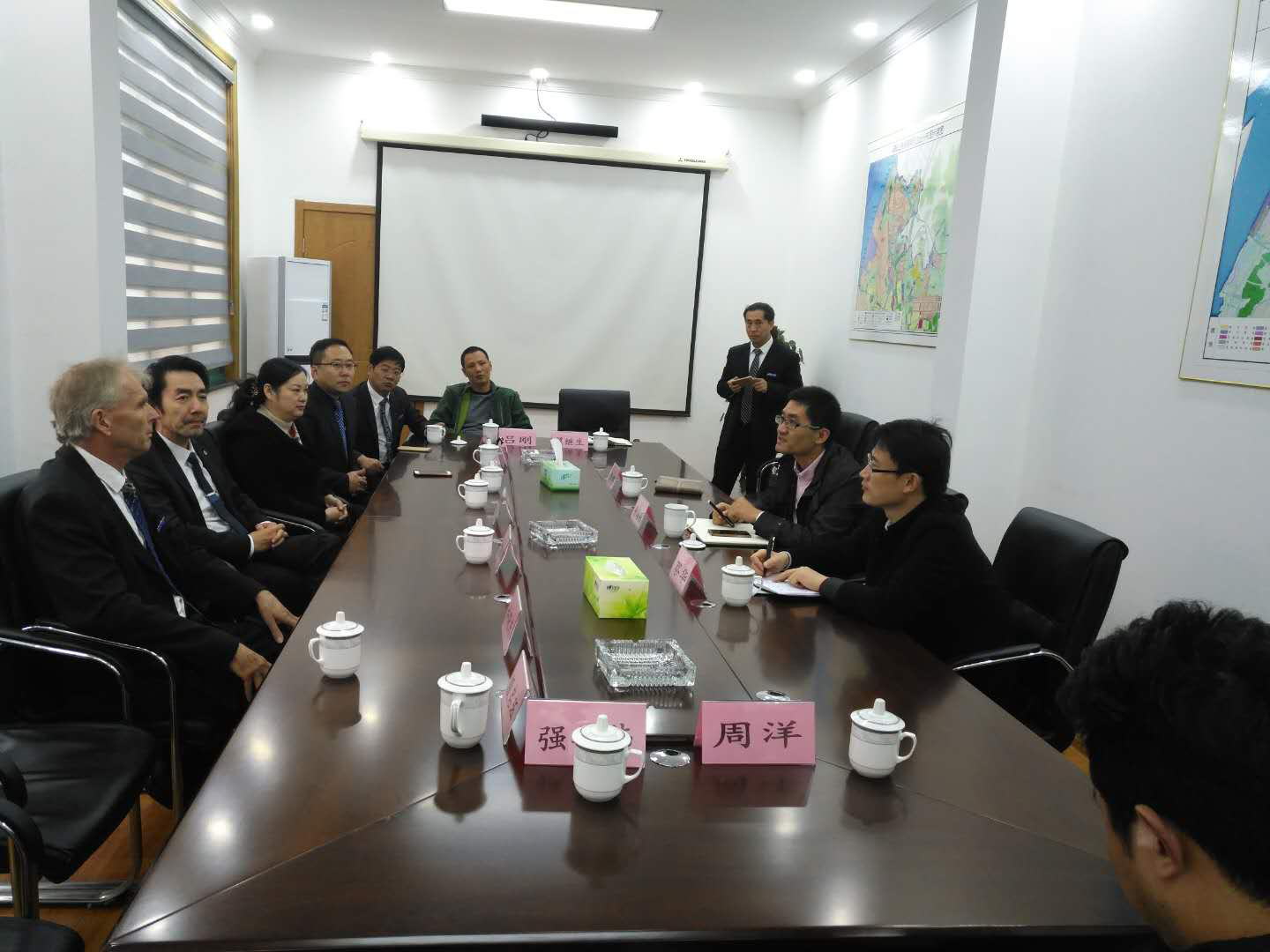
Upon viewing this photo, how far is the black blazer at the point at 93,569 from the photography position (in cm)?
202

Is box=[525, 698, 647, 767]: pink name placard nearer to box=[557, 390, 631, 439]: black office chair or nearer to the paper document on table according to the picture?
the paper document on table

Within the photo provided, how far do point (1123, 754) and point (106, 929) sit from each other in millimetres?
2098

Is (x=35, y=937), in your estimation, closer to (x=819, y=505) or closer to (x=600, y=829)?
(x=600, y=829)

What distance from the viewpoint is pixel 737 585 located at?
2.15 metres

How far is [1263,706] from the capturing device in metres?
0.78

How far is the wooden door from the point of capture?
6504 mm

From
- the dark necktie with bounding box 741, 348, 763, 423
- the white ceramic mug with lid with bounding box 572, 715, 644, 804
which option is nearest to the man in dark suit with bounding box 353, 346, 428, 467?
the dark necktie with bounding box 741, 348, 763, 423

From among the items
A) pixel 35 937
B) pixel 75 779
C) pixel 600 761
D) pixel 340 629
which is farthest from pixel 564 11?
pixel 35 937

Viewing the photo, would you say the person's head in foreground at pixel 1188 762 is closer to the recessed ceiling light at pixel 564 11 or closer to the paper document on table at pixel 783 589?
the paper document on table at pixel 783 589

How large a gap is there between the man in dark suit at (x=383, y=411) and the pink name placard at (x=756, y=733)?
3.63 m

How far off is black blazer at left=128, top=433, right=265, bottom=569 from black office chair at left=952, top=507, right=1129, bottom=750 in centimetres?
216

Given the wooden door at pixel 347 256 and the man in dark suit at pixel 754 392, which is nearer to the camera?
the man in dark suit at pixel 754 392

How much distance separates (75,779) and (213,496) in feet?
4.56

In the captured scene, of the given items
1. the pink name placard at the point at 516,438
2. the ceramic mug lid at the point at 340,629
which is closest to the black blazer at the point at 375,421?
the pink name placard at the point at 516,438
